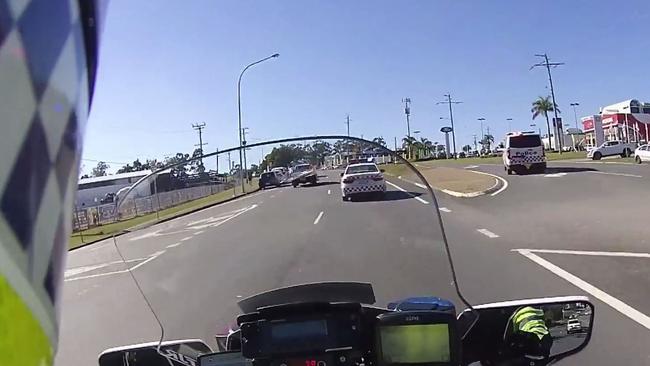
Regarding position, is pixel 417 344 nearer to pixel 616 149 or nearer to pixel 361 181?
pixel 361 181

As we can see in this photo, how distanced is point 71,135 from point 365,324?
178 centimetres

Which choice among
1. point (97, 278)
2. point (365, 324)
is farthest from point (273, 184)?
point (97, 278)

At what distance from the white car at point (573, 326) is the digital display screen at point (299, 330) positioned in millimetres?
1200

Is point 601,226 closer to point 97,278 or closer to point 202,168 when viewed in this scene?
point 97,278

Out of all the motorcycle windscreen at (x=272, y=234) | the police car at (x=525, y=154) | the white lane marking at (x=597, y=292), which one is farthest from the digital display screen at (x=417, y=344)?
the police car at (x=525, y=154)

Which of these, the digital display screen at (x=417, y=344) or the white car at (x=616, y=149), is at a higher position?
the white car at (x=616, y=149)

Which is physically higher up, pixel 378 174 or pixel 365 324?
pixel 378 174

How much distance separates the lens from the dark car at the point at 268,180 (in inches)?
151

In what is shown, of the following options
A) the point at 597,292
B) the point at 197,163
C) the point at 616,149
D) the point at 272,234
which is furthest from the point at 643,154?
the point at 197,163

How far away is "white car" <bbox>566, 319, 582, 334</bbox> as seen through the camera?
3344 mm

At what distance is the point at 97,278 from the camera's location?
7.15m

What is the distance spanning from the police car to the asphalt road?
1229 inches

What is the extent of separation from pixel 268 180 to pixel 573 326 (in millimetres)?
1754

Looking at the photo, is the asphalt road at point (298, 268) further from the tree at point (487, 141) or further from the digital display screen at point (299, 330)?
the tree at point (487, 141)
